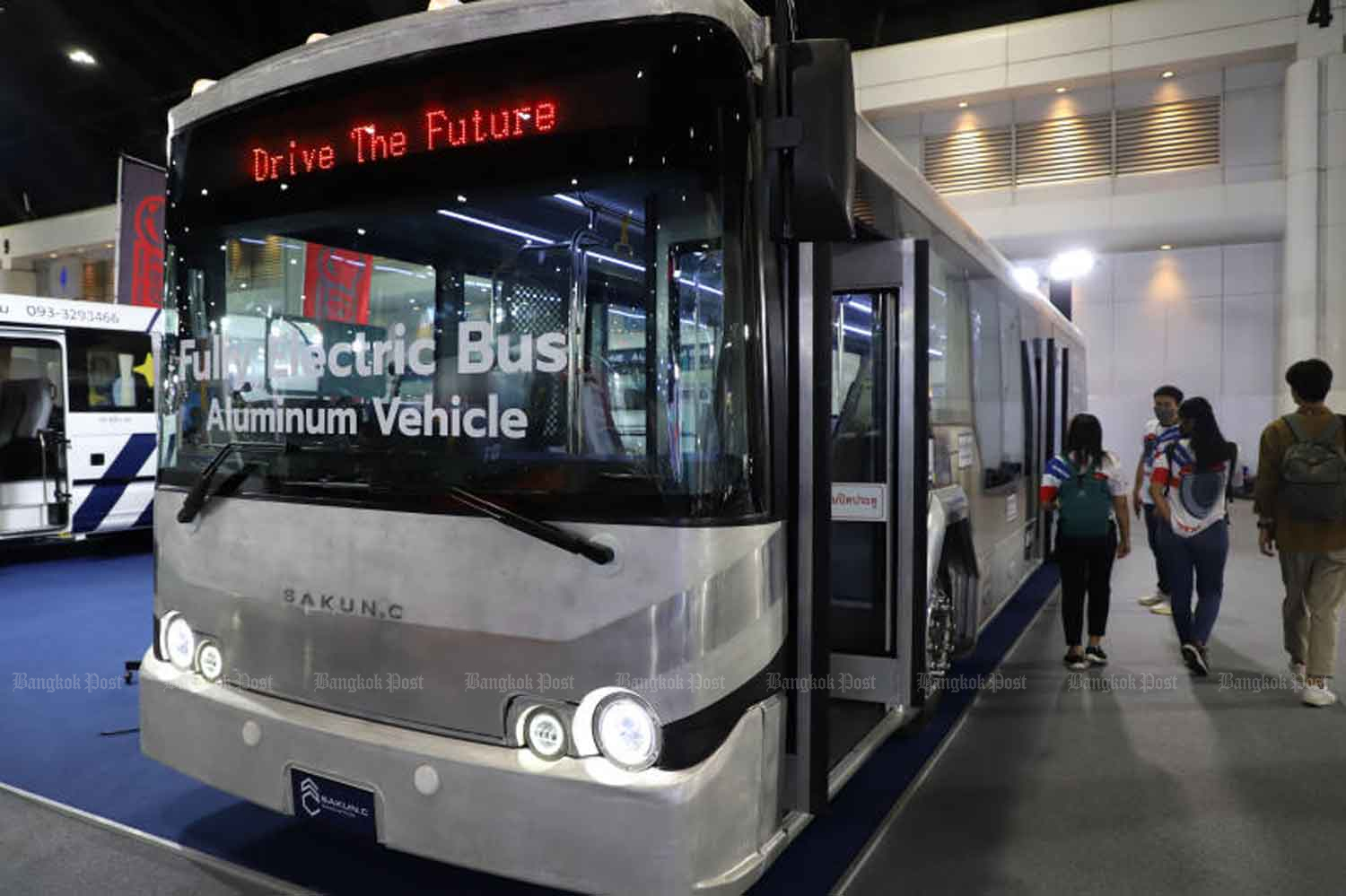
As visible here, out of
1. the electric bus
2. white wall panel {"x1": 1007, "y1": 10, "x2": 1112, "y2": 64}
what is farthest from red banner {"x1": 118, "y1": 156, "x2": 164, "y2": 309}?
white wall panel {"x1": 1007, "y1": 10, "x2": 1112, "y2": 64}

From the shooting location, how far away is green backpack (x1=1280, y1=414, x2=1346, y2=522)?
4676 mm

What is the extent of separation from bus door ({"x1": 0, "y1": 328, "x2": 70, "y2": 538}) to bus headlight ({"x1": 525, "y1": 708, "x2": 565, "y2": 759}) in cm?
877

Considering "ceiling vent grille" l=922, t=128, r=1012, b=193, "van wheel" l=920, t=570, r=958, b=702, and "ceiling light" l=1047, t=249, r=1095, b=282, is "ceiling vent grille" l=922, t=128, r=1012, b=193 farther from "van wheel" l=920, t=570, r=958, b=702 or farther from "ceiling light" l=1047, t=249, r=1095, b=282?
"van wheel" l=920, t=570, r=958, b=702

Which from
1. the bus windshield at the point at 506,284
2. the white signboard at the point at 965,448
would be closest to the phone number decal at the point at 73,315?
the bus windshield at the point at 506,284

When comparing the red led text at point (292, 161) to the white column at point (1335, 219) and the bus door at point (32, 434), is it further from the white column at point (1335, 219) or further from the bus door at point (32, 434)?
the white column at point (1335, 219)

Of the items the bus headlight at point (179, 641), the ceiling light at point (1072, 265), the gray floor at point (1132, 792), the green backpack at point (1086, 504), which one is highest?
the ceiling light at point (1072, 265)

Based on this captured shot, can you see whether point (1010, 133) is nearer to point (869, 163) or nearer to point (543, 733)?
point (869, 163)

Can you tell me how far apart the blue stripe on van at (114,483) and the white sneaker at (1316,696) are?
33.9 ft

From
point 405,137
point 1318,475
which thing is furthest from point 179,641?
point 1318,475

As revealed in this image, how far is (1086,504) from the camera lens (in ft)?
18.1

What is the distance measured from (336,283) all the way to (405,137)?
0.47 metres

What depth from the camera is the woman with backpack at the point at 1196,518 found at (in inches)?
215

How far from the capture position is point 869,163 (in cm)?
345

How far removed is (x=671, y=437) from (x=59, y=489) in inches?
360
